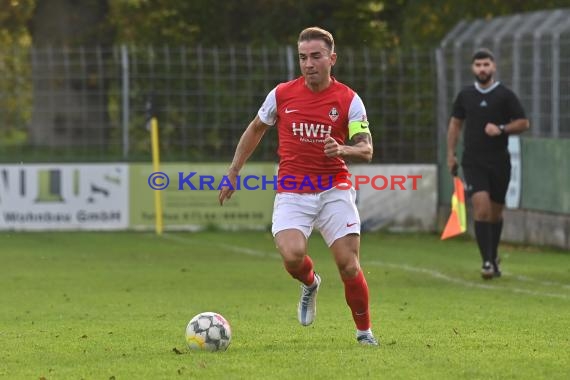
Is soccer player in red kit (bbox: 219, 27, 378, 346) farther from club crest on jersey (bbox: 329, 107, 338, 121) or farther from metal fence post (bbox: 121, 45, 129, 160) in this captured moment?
metal fence post (bbox: 121, 45, 129, 160)

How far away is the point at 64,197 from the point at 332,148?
13.8 meters

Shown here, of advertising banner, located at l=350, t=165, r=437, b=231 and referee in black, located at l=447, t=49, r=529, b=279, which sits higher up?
referee in black, located at l=447, t=49, r=529, b=279

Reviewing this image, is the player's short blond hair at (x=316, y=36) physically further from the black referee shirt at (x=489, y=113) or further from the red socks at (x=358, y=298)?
the black referee shirt at (x=489, y=113)

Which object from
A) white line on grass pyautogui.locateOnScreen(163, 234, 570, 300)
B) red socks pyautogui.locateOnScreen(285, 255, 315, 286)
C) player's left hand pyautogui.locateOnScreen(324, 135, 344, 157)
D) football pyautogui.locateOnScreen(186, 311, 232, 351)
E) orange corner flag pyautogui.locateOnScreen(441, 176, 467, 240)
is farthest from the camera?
orange corner flag pyautogui.locateOnScreen(441, 176, 467, 240)

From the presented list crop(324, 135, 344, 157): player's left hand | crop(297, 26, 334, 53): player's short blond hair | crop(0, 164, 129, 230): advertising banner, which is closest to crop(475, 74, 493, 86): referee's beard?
crop(297, 26, 334, 53): player's short blond hair

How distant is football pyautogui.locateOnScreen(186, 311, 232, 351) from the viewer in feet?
31.0

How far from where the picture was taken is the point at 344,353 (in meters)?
9.30

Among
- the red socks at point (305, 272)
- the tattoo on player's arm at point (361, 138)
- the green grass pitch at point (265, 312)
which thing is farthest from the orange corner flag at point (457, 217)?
the tattoo on player's arm at point (361, 138)

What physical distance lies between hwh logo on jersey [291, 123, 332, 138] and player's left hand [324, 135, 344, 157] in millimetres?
474

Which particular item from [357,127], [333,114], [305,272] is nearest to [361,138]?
[357,127]

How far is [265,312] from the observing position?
12180 millimetres

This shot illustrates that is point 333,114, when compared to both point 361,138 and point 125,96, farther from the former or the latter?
point 125,96

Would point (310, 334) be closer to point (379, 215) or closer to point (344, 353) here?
point (344, 353)

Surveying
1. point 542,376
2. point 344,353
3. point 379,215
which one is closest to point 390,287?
point 344,353
